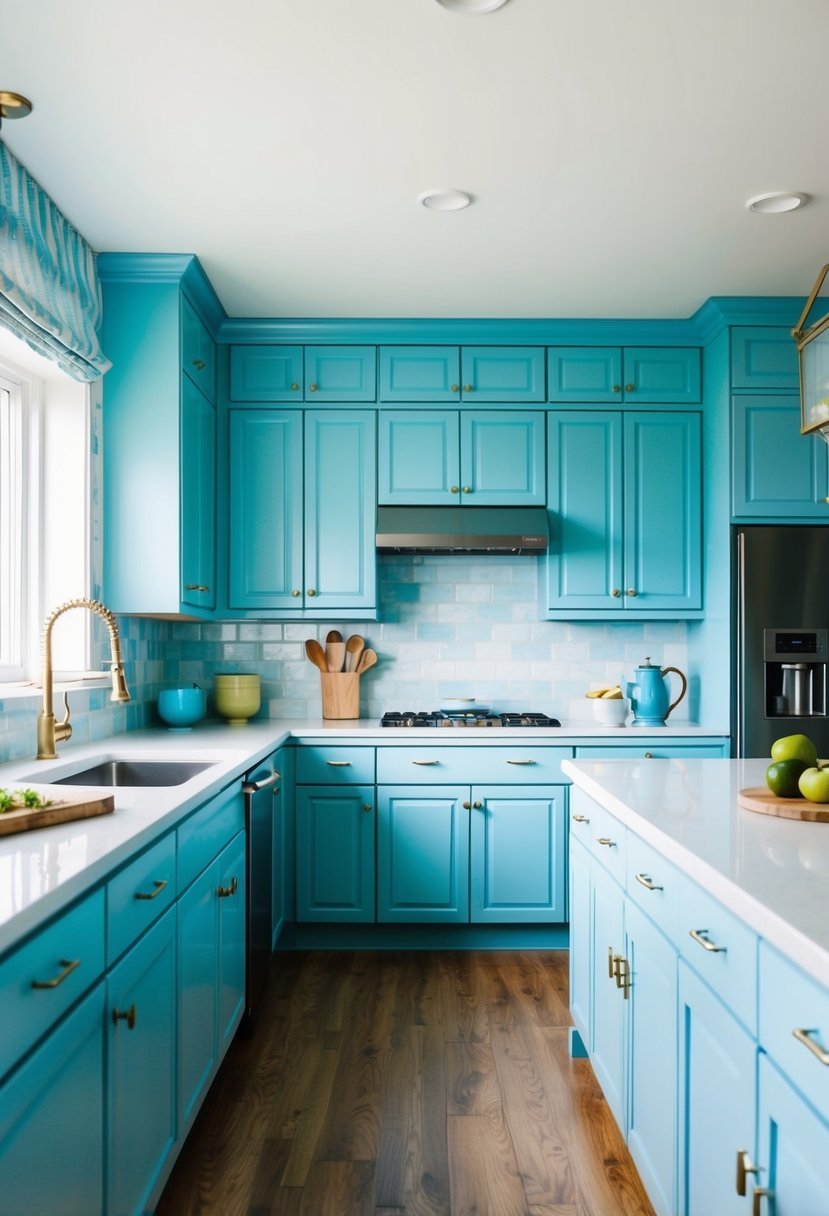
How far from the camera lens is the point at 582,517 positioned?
13.4ft

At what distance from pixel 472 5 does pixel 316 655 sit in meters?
2.73

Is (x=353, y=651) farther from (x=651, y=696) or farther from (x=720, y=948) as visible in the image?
(x=720, y=948)

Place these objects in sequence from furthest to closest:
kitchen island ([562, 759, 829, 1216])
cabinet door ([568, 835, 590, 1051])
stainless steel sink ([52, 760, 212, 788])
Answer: stainless steel sink ([52, 760, 212, 788]), cabinet door ([568, 835, 590, 1051]), kitchen island ([562, 759, 829, 1216])

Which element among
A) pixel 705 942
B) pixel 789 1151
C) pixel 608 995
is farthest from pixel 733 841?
pixel 608 995

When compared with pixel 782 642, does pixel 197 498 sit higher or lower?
higher

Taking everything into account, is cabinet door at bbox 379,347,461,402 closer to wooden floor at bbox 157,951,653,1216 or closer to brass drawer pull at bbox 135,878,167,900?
wooden floor at bbox 157,951,653,1216

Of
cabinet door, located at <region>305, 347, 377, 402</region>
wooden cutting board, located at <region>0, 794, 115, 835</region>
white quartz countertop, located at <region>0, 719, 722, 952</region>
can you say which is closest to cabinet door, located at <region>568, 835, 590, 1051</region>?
white quartz countertop, located at <region>0, 719, 722, 952</region>

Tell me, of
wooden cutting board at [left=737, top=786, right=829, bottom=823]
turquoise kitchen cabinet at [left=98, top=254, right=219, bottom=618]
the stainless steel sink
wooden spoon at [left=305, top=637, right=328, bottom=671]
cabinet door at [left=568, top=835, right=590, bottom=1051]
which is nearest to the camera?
wooden cutting board at [left=737, top=786, right=829, bottom=823]

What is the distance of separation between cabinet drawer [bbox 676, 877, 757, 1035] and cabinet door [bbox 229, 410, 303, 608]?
8.67 ft

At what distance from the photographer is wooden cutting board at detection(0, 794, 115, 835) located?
1650 millimetres

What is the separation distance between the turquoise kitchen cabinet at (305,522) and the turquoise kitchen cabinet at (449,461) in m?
0.10

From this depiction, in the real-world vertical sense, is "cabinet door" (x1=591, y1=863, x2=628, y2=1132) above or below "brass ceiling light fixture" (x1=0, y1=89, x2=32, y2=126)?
below

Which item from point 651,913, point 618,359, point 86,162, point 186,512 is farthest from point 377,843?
point 86,162

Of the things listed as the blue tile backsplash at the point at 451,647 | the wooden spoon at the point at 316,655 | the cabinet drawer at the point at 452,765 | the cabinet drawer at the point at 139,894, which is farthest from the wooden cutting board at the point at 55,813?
the blue tile backsplash at the point at 451,647
